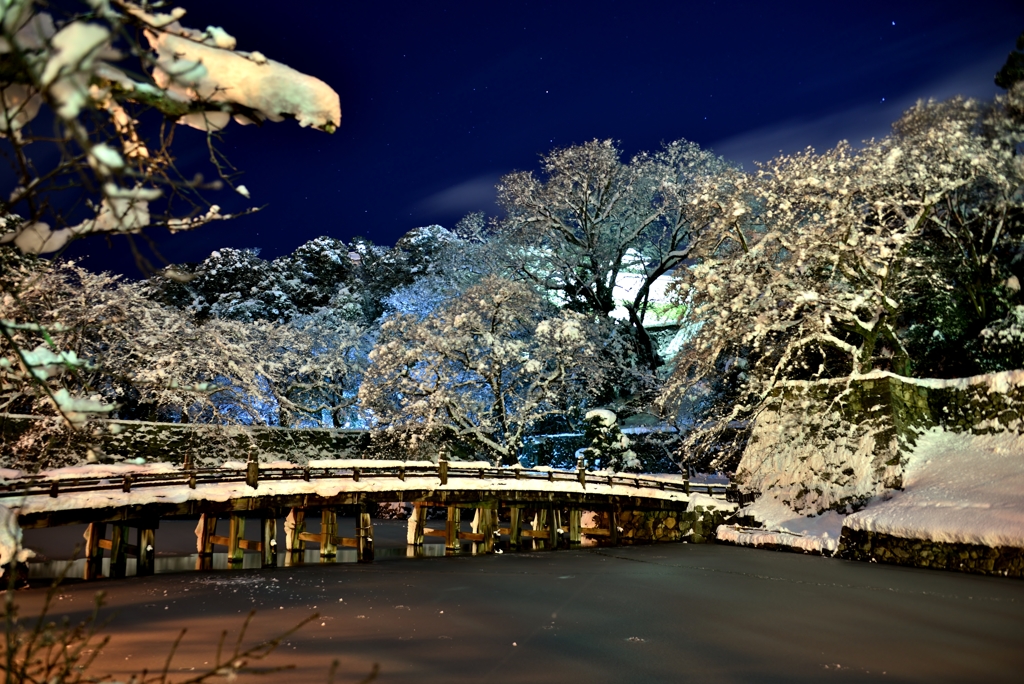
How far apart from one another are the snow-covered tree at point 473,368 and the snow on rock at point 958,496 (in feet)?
45.4

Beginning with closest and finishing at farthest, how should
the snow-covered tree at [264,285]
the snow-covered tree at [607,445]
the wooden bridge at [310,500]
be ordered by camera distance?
the wooden bridge at [310,500] → the snow-covered tree at [607,445] → the snow-covered tree at [264,285]

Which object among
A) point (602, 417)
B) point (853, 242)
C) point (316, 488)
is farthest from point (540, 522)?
point (853, 242)

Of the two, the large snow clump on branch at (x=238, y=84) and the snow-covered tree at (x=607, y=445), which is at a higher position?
the large snow clump on branch at (x=238, y=84)

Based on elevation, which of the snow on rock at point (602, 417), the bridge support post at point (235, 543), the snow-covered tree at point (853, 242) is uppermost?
the snow-covered tree at point (853, 242)

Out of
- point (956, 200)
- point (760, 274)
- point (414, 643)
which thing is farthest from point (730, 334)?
point (414, 643)

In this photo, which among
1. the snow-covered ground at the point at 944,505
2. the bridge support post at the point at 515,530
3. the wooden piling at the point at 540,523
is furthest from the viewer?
the wooden piling at the point at 540,523

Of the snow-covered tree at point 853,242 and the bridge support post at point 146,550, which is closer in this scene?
the bridge support post at point 146,550

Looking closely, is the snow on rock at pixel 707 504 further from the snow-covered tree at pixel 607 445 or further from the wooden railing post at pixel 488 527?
the wooden railing post at pixel 488 527

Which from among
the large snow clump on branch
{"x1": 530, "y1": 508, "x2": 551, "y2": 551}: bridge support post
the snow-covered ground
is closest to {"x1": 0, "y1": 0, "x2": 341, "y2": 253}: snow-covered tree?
the large snow clump on branch

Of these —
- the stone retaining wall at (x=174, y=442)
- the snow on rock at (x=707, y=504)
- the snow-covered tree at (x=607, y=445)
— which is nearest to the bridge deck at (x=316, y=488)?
the snow on rock at (x=707, y=504)

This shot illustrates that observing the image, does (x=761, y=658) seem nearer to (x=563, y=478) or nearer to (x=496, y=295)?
(x=563, y=478)

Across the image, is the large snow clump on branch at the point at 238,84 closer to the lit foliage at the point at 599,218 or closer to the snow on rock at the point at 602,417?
the snow on rock at the point at 602,417

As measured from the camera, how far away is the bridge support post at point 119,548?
671 inches

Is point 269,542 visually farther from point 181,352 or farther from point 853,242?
point 853,242
